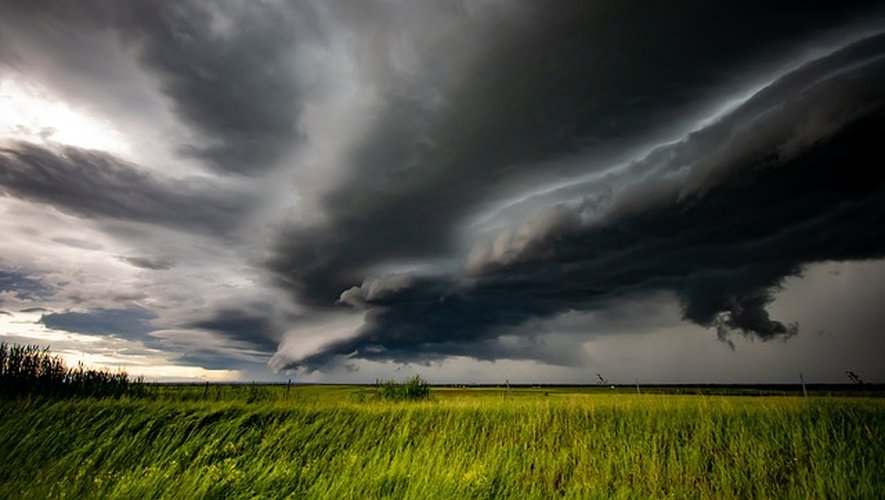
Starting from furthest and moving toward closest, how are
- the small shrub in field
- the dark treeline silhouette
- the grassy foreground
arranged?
the small shrub in field
the dark treeline silhouette
the grassy foreground

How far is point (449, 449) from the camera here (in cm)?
1452

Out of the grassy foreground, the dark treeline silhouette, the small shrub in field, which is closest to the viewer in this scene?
the grassy foreground

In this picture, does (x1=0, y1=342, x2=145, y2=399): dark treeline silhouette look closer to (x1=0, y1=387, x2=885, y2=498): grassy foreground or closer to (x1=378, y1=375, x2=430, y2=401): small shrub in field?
(x1=0, y1=387, x2=885, y2=498): grassy foreground

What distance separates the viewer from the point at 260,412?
50.9 ft

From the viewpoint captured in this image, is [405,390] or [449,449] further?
[405,390]

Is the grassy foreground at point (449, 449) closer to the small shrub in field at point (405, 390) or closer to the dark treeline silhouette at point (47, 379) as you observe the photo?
the dark treeline silhouette at point (47, 379)

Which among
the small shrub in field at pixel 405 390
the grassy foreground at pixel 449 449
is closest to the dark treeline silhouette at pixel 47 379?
the grassy foreground at pixel 449 449

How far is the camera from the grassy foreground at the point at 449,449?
7.03 m

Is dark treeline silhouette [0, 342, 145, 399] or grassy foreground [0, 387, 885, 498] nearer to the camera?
grassy foreground [0, 387, 885, 498]

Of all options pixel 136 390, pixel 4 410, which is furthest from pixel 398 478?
pixel 136 390

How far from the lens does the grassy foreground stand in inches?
277

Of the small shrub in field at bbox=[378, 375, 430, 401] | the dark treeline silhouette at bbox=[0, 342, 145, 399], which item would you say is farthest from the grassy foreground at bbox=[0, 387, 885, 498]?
the small shrub in field at bbox=[378, 375, 430, 401]

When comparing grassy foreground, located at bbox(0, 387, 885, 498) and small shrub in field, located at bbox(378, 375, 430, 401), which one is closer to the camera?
grassy foreground, located at bbox(0, 387, 885, 498)

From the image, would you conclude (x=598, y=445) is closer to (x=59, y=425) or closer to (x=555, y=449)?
(x=555, y=449)
